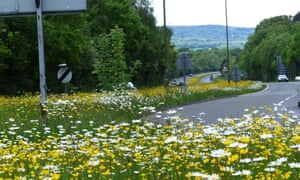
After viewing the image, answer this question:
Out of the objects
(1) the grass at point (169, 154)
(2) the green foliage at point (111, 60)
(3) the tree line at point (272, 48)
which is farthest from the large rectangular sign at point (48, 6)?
(3) the tree line at point (272, 48)

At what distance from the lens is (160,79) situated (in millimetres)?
71688

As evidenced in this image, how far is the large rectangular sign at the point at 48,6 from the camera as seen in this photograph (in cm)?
1520

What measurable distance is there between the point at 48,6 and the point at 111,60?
16.3 metres

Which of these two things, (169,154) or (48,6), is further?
(48,6)

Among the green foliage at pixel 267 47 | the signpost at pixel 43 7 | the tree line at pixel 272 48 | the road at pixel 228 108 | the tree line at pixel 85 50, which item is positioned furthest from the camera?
the green foliage at pixel 267 47

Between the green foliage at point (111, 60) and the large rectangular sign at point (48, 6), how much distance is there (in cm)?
1518

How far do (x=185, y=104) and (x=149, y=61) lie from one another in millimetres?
37024

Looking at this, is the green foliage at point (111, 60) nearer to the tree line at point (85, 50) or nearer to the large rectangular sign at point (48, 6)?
the tree line at point (85, 50)

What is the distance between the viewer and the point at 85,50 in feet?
180

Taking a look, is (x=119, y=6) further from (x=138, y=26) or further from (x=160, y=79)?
(x=160, y=79)

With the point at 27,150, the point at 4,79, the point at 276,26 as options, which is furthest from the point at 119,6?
the point at 276,26

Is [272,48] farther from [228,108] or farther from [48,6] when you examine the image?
[48,6]

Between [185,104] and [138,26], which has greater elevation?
[138,26]

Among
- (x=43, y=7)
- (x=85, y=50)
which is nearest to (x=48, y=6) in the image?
(x=43, y=7)
